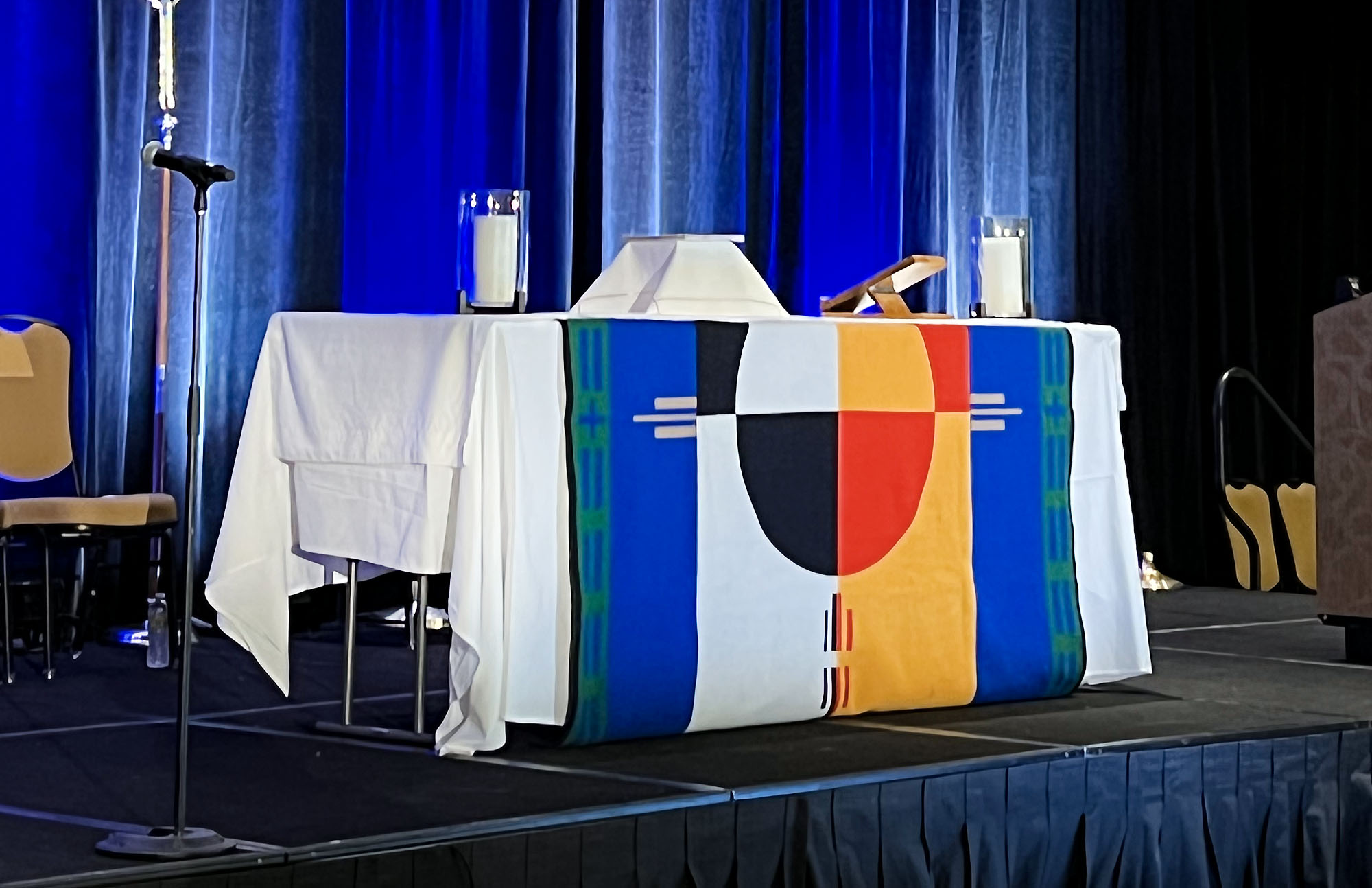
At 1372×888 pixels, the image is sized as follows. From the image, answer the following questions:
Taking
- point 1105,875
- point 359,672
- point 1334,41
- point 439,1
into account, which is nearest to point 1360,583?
point 1105,875

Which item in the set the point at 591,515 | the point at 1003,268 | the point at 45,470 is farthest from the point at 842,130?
the point at 591,515

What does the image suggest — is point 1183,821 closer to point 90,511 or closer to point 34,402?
point 90,511

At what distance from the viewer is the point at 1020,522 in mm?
3242

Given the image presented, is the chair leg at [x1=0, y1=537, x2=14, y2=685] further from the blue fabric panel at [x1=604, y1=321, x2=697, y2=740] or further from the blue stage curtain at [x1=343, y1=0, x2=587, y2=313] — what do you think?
the blue fabric panel at [x1=604, y1=321, x2=697, y2=740]

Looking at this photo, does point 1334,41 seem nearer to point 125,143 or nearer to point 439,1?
point 439,1

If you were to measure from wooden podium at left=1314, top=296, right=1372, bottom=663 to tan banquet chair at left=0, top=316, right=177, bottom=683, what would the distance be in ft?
8.97

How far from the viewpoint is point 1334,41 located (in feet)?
22.4

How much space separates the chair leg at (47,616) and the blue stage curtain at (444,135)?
4.35ft

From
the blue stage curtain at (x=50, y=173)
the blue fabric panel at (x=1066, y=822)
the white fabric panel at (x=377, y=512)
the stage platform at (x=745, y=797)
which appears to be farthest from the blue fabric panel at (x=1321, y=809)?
the blue stage curtain at (x=50, y=173)

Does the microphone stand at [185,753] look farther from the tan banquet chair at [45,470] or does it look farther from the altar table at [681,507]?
the tan banquet chair at [45,470]

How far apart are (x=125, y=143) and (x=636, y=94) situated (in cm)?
162

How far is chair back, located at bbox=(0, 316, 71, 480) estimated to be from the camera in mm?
4090

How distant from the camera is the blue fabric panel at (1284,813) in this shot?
2.90 meters

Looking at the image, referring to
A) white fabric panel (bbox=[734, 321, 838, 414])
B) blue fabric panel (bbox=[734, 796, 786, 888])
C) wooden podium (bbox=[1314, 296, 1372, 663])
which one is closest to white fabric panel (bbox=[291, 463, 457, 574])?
white fabric panel (bbox=[734, 321, 838, 414])
